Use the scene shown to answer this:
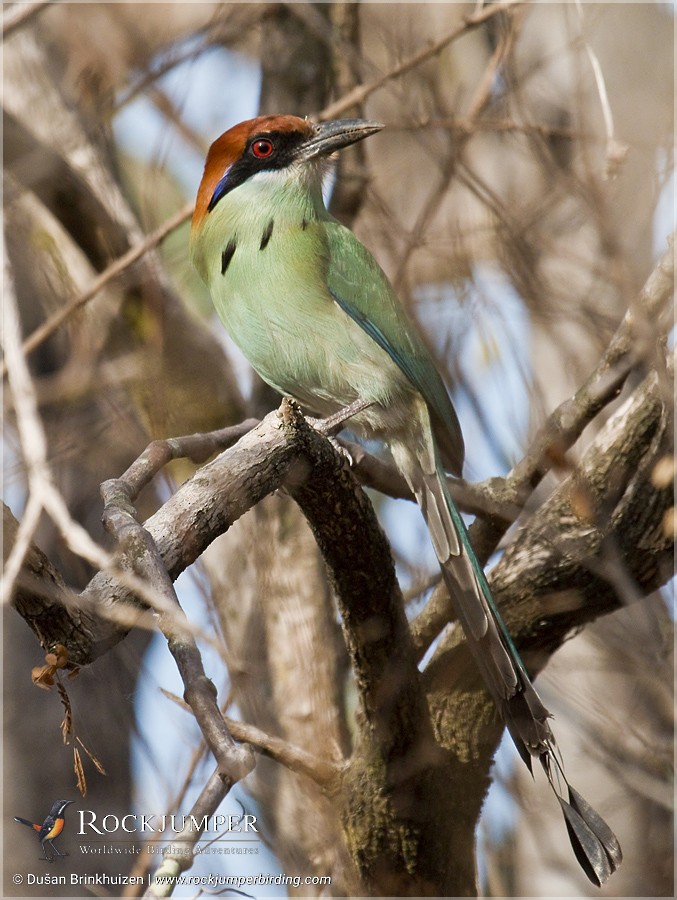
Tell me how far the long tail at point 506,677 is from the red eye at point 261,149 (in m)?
1.44

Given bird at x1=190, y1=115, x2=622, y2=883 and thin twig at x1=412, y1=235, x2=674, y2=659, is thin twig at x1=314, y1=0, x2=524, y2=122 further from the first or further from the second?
thin twig at x1=412, y1=235, x2=674, y2=659

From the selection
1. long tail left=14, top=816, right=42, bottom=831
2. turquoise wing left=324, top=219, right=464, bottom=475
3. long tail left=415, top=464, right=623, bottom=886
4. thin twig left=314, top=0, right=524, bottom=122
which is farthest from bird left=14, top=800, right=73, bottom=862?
thin twig left=314, top=0, right=524, bottom=122

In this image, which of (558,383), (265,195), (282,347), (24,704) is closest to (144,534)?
(282,347)

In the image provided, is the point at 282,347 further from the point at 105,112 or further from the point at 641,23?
the point at 641,23

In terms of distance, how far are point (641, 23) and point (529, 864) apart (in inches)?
199

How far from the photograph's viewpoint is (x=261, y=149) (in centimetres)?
365

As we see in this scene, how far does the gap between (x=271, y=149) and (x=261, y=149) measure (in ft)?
0.13

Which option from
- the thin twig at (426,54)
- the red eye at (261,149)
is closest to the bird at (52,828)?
the red eye at (261,149)

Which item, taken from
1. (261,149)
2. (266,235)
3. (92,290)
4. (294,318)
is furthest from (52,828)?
(261,149)

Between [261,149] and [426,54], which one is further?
[426,54]

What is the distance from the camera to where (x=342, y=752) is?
12.4 ft

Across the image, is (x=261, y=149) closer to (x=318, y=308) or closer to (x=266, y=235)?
(x=266, y=235)

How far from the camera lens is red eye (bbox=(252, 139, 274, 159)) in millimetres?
3652

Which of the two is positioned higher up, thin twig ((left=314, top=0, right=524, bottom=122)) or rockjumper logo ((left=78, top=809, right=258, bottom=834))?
thin twig ((left=314, top=0, right=524, bottom=122))
